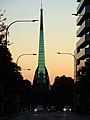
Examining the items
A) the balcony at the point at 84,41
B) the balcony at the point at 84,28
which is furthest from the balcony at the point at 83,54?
the balcony at the point at 84,28

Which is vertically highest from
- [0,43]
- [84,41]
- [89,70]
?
[84,41]

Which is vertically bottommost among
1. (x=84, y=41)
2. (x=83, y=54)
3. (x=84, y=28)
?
(x=83, y=54)

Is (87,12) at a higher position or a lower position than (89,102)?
higher

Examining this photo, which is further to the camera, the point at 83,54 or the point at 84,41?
the point at 83,54

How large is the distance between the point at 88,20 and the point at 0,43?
258ft

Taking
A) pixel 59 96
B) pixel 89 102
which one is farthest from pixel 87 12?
pixel 59 96

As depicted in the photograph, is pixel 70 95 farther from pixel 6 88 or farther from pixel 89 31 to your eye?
pixel 6 88

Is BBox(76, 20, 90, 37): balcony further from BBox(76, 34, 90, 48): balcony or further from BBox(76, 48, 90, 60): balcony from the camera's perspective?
BBox(76, 48, 90, 60): balcony

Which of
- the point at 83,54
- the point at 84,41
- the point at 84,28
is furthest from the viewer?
the point at 83,54

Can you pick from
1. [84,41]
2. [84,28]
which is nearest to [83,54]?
[84,41]

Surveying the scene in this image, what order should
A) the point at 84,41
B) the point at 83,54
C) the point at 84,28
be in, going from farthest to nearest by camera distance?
1. the point at 83,54
2. the point at 84,28
3. the point at 84,41

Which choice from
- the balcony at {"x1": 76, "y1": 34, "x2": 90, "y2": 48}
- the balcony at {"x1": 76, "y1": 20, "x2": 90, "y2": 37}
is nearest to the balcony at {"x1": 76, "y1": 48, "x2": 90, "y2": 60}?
the balcony at {"x1": 76, "y1": 34, "x2": 90, "y2": 48}

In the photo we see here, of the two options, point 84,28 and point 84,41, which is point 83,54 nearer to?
point 84,41

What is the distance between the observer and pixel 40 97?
183500mm
